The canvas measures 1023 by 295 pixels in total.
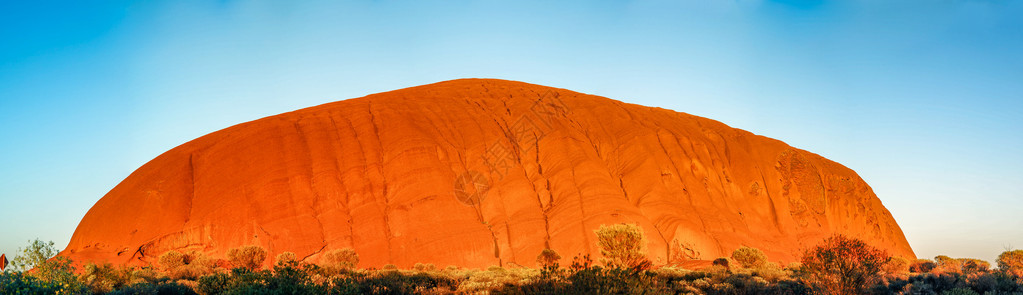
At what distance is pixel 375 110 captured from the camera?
4969cm

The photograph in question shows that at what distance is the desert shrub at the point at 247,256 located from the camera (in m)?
33.9

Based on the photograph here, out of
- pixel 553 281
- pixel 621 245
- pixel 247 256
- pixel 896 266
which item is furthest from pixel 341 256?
pixel 896 266

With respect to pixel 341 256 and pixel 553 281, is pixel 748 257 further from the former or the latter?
pixel 553 281

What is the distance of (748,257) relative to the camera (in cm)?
3703

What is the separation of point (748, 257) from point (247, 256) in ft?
103

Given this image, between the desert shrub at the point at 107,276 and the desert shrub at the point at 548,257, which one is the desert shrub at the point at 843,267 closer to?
the desert shrub at the point at 548,257

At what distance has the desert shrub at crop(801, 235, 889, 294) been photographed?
15.1m

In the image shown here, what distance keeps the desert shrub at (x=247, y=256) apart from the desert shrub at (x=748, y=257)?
30.3m

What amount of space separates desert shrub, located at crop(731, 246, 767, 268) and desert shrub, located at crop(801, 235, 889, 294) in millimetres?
21118

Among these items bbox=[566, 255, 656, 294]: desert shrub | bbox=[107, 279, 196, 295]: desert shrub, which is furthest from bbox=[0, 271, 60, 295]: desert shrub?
bbox=[566, 255, 656, 294]: desert shrub

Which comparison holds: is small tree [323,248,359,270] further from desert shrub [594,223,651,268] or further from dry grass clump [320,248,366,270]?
desert shrub [594,223,651,268]

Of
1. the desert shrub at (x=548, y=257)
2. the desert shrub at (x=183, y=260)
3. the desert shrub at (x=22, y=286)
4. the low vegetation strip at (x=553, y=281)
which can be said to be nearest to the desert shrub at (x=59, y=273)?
the low vegetation strip at (x=553, y=281)

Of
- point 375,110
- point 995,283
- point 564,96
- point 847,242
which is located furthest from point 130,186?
point 995,283

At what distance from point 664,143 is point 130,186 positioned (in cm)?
4269
